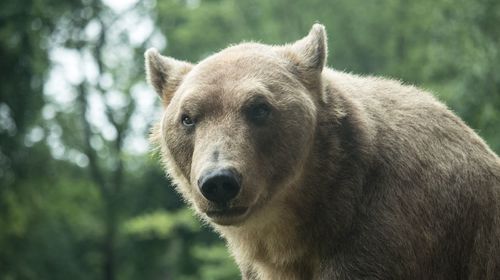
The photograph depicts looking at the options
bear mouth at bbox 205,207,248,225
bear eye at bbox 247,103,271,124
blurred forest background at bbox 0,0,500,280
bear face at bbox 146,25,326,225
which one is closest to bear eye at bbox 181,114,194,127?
bear face at bbox 146,25,326,225

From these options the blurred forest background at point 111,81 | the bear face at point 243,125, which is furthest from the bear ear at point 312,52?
the blurred forest background at point 111,81

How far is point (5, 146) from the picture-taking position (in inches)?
1033

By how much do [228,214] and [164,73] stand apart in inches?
58.7

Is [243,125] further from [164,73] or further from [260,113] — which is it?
[164,73]

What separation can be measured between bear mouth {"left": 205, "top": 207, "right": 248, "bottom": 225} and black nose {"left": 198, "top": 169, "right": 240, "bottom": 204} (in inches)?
6.0

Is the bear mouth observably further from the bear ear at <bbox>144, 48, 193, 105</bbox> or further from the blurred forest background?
the blurred forest background

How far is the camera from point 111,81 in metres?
30.4

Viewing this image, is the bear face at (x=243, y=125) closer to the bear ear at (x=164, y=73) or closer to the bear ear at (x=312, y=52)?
the bear ear at (x=312, y=52)

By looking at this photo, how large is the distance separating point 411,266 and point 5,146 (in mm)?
22742

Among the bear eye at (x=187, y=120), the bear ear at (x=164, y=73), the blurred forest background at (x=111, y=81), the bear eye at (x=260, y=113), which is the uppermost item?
the bear eye at (x=260, y=113)

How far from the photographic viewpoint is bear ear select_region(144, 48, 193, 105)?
607 cm

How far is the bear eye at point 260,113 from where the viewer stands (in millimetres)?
5297

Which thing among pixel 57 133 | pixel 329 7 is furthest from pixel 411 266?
pixel 57 133

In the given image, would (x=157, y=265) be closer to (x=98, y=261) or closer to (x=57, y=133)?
(x=98, y=261)
